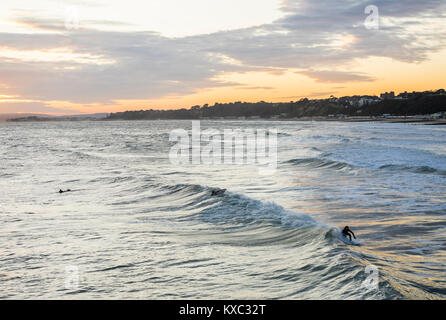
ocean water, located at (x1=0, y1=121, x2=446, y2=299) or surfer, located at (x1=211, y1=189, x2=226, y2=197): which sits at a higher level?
surfer, located at (x1=211, y1=189, x2=226, y2=197)

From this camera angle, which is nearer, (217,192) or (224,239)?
(224,239)

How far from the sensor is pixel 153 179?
75.6ft

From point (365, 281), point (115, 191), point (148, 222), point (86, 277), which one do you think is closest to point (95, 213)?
point (148, 222)

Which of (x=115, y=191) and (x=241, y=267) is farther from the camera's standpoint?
(x=115, y=191)

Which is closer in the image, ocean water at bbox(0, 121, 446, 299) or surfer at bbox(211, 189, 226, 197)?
ocean water at bbox(0, 121, 446, 299)

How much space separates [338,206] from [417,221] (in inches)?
117

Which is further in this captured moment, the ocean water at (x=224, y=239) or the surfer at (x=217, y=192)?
the surfer at (x=217, y=192)

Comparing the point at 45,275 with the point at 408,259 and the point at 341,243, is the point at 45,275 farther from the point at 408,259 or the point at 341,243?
the point at 408,259

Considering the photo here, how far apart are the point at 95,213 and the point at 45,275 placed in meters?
5.86

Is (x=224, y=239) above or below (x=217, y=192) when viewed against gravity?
below

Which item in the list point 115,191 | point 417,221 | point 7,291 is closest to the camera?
point 7,291

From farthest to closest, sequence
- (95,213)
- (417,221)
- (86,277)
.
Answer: (95,213) < (417,221) < (86,277)

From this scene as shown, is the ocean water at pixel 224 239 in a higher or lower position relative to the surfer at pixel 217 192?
lower
